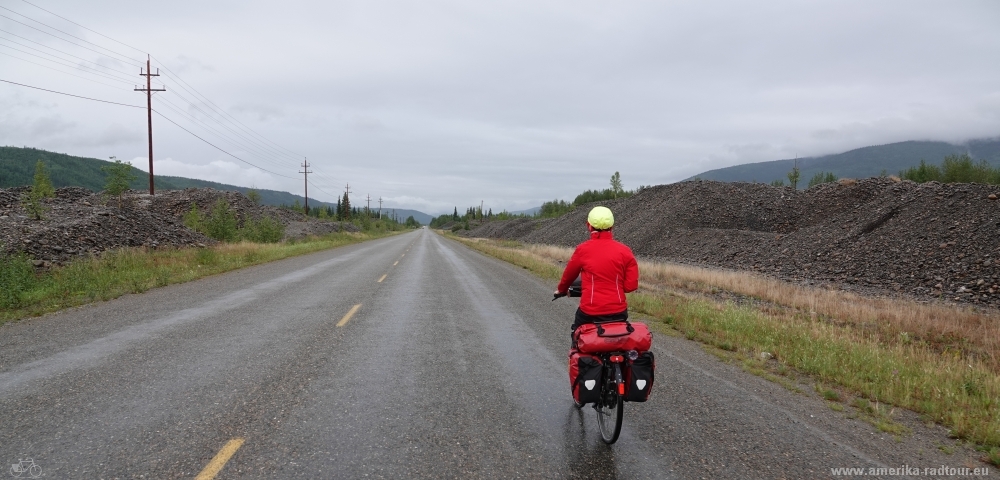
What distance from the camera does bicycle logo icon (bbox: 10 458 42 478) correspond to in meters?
3.60

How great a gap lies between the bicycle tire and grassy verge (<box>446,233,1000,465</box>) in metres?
2.85

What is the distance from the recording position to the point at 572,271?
16.5 feet

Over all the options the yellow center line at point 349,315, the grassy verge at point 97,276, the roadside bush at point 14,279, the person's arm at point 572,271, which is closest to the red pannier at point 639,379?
the person's arm at point 572,271

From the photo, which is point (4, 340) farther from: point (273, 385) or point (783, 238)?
point (783, 238)

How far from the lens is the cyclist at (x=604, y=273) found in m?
4.79

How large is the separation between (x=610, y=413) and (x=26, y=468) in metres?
4.52

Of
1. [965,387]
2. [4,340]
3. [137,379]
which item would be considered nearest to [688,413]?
[965,387]

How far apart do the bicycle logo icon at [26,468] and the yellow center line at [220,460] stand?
1122 millimetres

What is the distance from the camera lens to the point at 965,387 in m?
6.13

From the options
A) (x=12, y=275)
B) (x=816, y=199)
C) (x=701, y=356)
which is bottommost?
(x=701, y=356)

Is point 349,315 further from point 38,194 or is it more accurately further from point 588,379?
point 38,194

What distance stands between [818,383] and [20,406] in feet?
28.9

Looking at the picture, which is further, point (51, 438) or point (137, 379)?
point (137, 379)

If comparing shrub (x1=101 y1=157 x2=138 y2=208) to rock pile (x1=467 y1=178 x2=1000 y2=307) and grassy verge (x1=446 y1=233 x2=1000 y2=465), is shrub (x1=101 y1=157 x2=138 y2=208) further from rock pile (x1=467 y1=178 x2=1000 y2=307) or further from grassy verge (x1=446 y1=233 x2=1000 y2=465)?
rock pile (x1=467 y1=178 x2=1000 y2=307)
